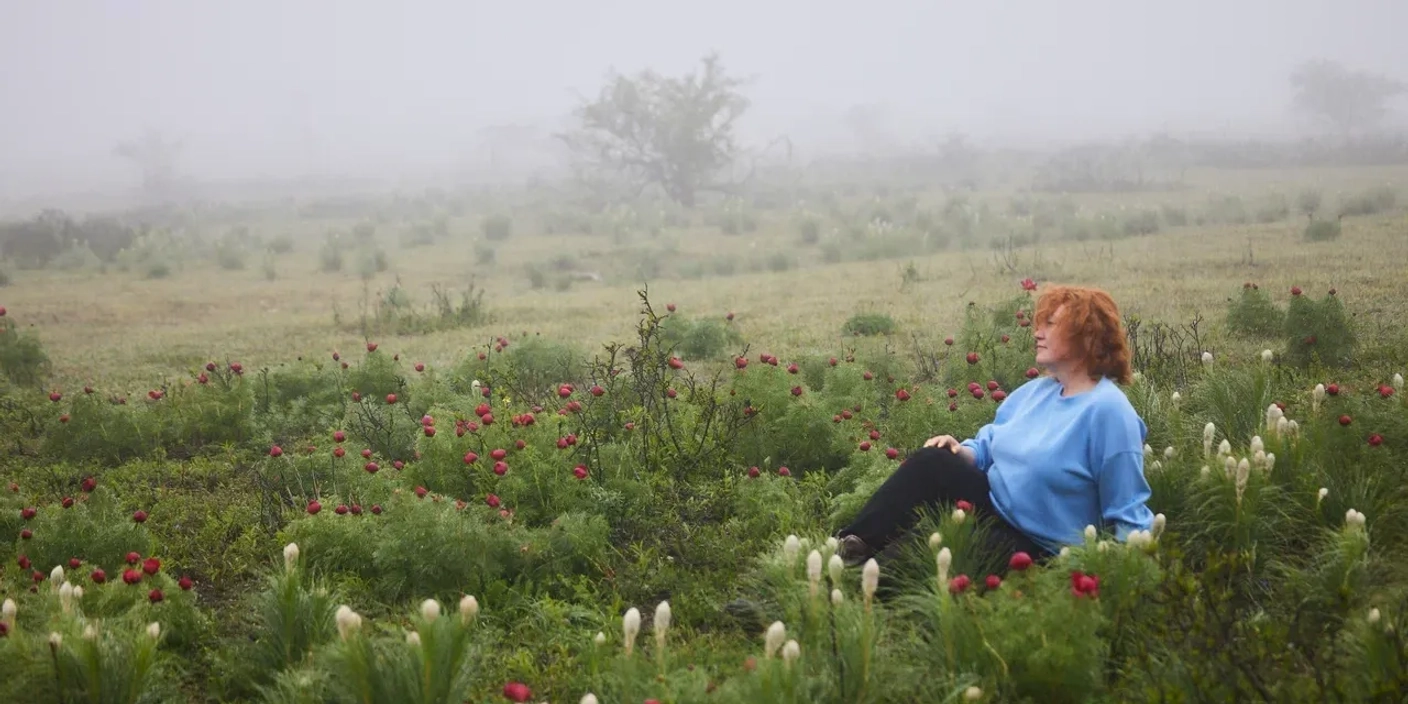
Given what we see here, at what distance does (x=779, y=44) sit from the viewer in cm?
17962

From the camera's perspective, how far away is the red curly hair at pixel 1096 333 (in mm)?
4516

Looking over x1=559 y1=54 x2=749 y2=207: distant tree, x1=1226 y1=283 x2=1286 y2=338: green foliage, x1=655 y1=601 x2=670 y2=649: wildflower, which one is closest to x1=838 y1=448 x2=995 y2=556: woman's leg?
x1=655 y1=601 x2=670 y2=649: wildflower

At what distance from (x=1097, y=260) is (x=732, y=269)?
7051 mm

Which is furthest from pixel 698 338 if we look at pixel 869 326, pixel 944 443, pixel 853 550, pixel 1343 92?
pixel 1343 92

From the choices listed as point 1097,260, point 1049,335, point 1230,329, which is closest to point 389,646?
point 1049,335

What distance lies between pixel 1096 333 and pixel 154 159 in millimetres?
72110

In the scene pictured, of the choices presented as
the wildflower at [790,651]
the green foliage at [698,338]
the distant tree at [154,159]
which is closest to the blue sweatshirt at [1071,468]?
the wildflower at [790,651]

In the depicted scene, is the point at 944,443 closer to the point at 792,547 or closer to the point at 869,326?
the point at 792,547

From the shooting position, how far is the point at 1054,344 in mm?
4551

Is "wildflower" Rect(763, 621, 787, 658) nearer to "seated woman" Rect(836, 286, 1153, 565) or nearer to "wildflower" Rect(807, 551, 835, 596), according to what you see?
"wildflower" Rect(807, 551, 835, 596)

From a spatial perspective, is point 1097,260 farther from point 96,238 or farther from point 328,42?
point 328,42

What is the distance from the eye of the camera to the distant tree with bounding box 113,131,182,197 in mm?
58375

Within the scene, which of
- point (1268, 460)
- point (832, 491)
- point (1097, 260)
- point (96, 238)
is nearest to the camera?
point (1268, 460)

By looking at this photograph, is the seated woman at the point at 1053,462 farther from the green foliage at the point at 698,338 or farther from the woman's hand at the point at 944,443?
the green foliage at the point at 698,338
